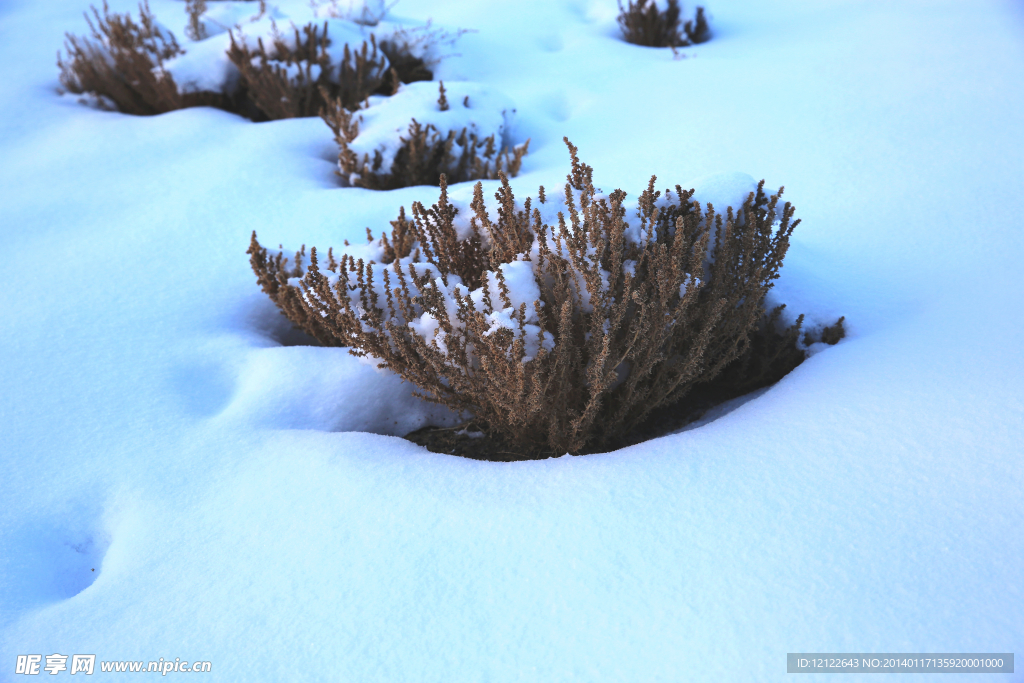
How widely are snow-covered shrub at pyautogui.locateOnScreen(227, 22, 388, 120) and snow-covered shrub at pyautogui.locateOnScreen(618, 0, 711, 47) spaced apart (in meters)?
Answer: 2.47

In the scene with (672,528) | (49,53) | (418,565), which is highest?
(49,53)

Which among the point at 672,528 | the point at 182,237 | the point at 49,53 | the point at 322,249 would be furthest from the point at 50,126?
the point at 672,528

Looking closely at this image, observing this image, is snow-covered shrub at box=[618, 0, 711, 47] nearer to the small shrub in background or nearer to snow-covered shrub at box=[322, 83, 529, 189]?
the small shrub in background

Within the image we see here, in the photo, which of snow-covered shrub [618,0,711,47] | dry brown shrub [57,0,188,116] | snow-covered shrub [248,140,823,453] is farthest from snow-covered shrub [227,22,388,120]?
snow-covered shrub [248,140,823,453]

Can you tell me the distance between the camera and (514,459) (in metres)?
1.79

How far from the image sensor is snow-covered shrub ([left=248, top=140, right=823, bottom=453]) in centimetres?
150

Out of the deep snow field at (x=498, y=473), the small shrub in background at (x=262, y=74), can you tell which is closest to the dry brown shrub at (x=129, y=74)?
the small shrub in background at (x=262, y=74)

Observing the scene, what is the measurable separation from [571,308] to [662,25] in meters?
4.80

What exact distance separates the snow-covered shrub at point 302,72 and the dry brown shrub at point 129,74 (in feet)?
1.84

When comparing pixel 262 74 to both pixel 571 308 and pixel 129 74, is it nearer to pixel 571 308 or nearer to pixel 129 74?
pixel 129 74

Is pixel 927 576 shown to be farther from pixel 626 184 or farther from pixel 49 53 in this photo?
pixel 49 53

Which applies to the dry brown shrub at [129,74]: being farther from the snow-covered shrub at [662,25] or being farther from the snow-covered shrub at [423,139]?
the snow-covered shrub at [662,25]

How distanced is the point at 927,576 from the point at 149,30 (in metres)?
5.74

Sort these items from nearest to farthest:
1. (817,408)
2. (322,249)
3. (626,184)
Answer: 1. (817,408)
2. (322,249)
3. (626,184)
